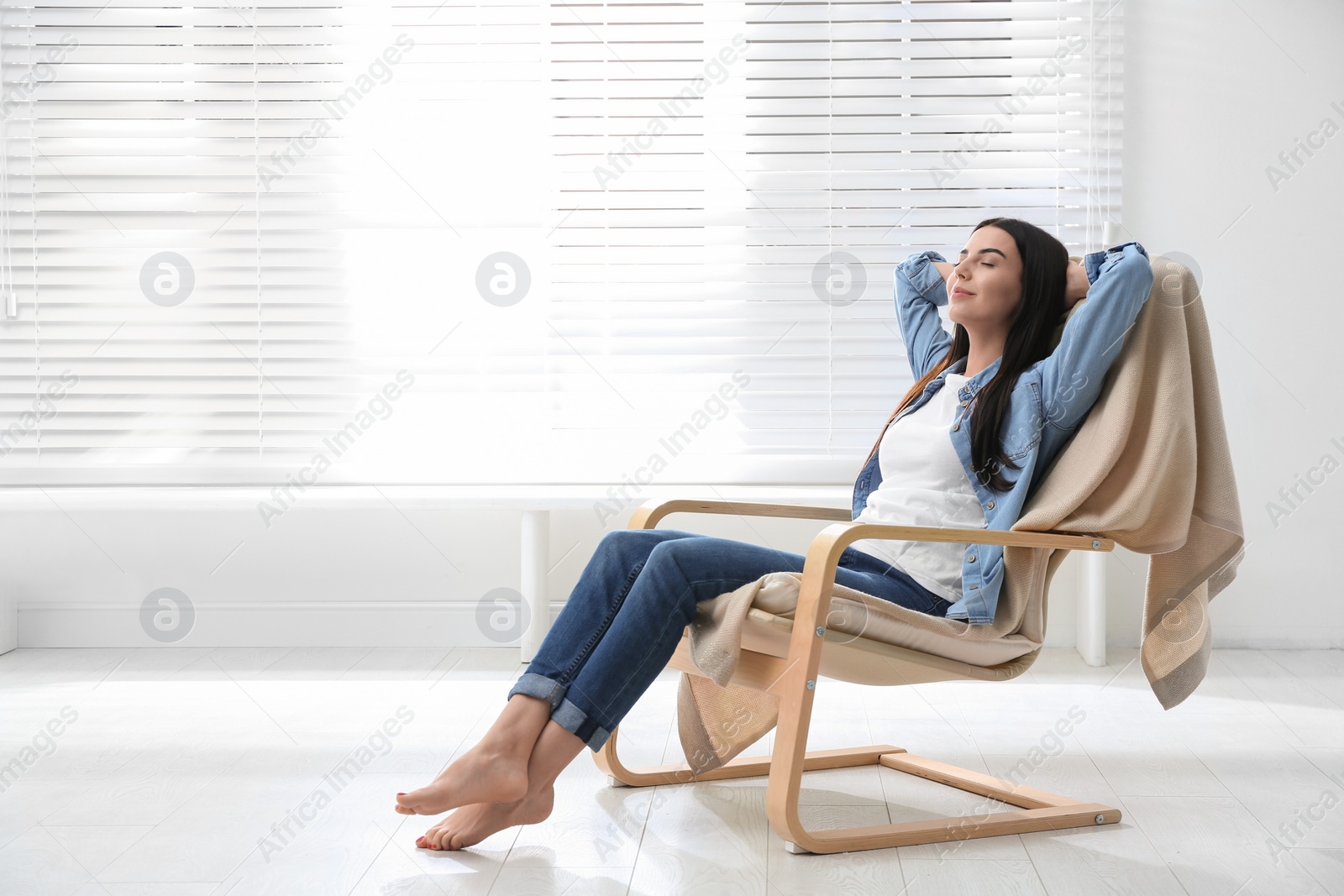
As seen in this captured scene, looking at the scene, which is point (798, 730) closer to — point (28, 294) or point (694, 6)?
point (694, 6)

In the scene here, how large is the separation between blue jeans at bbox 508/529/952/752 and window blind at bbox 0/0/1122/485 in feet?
4.97

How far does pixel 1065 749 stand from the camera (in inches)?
92.0

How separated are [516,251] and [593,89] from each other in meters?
0.55

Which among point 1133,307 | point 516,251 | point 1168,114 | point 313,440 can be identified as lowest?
point 313,440

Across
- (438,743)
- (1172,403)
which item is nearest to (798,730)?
(1172,403)

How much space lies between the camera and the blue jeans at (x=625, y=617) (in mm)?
1700

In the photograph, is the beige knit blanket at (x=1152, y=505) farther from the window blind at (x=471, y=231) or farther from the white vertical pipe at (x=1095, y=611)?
the window blind at (x=471, y=231)

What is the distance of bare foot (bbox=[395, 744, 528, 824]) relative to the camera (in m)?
1.65

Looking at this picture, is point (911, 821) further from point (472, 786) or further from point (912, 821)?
point (472, 786)

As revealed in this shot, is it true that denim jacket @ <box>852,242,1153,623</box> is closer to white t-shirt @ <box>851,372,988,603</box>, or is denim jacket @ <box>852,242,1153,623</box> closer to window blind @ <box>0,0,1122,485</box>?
white t-shirt @ <box>851,372,988,603</box>

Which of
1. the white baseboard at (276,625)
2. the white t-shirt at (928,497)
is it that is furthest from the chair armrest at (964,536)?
the white baseboard at (276,625)

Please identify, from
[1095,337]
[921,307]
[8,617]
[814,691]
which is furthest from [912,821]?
[8,617]

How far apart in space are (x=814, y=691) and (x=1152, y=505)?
0.65m

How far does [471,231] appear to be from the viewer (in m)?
3.35
